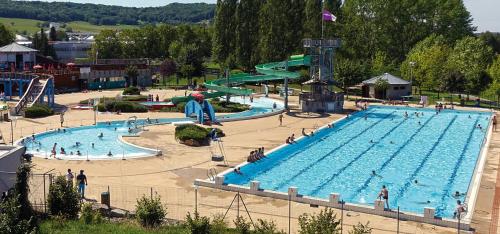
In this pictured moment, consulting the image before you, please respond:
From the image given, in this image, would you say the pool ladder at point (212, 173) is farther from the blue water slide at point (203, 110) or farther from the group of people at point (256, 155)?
the blue water slide at point (203, 110)

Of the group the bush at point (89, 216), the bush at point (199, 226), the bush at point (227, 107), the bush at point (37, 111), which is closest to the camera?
the bush at point (199, 226)

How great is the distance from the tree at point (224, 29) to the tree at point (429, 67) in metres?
27.9

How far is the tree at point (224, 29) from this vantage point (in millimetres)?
87875

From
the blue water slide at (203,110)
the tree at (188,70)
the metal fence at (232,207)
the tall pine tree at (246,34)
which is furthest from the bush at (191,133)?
the tall pine tree at (246,34)

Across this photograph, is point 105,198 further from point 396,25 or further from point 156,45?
point 156,45

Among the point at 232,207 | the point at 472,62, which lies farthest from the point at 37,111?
the point at 472,62

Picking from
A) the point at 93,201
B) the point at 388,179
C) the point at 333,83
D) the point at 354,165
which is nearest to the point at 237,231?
the point at 93,201

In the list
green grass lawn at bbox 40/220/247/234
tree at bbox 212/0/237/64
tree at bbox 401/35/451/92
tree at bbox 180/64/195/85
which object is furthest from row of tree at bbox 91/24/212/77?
green grass lawn at bbox 40/220/247/234

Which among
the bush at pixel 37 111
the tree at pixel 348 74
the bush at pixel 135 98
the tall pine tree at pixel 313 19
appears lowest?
the bush at pixel 37 111

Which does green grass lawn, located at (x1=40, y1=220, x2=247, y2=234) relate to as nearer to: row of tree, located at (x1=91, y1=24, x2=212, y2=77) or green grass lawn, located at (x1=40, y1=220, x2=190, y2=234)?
green grass lawn, located at (x1=40, y1=220, x2=190, y2=234)

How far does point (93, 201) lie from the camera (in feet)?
78.4

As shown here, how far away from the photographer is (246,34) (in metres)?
86.6

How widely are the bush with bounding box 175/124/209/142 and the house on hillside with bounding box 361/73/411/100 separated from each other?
3429cm

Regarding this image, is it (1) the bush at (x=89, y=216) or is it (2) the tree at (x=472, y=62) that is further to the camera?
(2) the tree at (x=472, y=62)
